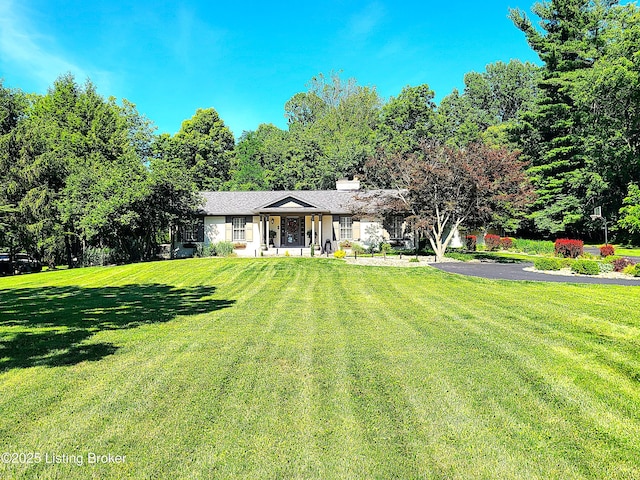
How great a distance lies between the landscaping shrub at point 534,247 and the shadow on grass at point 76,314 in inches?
960

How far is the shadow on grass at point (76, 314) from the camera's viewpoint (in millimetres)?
5574

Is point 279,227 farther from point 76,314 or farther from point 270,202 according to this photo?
point 76,314

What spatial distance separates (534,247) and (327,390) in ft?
95.4

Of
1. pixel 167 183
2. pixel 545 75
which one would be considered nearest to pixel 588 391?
pixel 167 183

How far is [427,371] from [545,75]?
3838cm

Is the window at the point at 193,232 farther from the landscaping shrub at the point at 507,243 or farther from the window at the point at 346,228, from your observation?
the landscaping shrub at the point at 507,243

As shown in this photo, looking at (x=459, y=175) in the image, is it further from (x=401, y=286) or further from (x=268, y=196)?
(x=268, y=196)

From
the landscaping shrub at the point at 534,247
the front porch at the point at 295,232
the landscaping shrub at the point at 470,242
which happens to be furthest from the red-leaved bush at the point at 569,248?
the front porch at the point at 295,232

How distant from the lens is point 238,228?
Answer: 27.8 metres

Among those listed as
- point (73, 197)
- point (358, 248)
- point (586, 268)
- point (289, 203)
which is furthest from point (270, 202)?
point (586, 268)

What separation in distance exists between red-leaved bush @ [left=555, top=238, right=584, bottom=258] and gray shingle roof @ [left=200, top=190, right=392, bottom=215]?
39.9 ft

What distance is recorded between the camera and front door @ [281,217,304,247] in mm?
29188

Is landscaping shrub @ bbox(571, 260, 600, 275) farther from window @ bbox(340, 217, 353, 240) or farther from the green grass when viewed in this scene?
window @ bbox(340, 217, 353, 240)

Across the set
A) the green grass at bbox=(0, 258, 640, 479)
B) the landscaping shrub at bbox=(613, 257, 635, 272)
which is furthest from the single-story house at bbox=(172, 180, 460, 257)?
the green grass at bbox=(0, 258, 640, 479)
